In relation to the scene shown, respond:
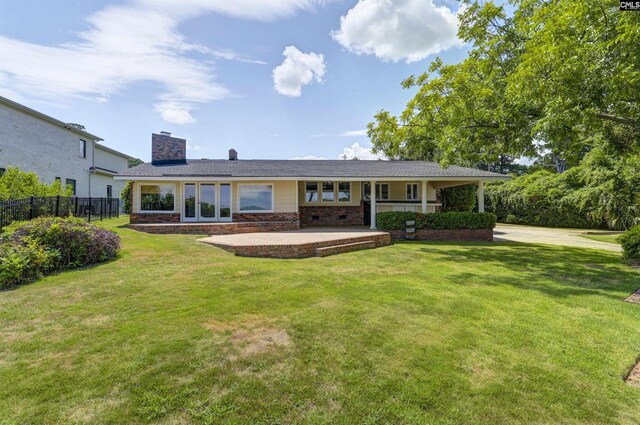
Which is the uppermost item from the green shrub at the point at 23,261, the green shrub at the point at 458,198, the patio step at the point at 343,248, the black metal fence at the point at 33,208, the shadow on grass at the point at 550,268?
the green shrub at the point at 458,198

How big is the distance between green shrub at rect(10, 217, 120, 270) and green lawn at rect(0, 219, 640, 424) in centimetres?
78

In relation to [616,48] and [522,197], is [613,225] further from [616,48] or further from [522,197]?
[616,48]

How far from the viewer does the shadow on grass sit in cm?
608

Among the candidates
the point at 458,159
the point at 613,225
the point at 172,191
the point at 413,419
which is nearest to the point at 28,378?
the point at 413,419

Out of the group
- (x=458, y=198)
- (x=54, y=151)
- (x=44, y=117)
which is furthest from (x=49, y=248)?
(x=458, y=198)

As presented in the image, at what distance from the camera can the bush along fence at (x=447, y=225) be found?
13.6 m

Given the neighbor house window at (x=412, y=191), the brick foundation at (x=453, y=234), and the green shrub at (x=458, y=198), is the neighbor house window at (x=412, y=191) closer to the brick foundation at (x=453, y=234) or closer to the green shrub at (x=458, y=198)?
the green shrub at (x=458, y=198)

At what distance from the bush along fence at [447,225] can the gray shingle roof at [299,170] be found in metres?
2.03

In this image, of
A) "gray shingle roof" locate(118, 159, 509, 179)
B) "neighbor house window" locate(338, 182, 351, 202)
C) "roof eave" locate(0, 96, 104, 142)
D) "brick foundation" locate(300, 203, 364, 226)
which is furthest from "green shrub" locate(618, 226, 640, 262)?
"roof eave" locate(0, 96, 104, 142)

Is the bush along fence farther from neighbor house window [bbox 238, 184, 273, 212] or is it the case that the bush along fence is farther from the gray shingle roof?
neighbor house window [bbox 238, 184, 273, 212]

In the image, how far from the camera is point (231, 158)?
19.7 m

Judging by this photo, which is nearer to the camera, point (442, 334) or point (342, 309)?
point (442, 334)

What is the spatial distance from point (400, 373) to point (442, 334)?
1.12 meters

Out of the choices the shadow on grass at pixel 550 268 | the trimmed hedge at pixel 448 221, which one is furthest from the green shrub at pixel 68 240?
the trimmed hedge at pixel 448 221
